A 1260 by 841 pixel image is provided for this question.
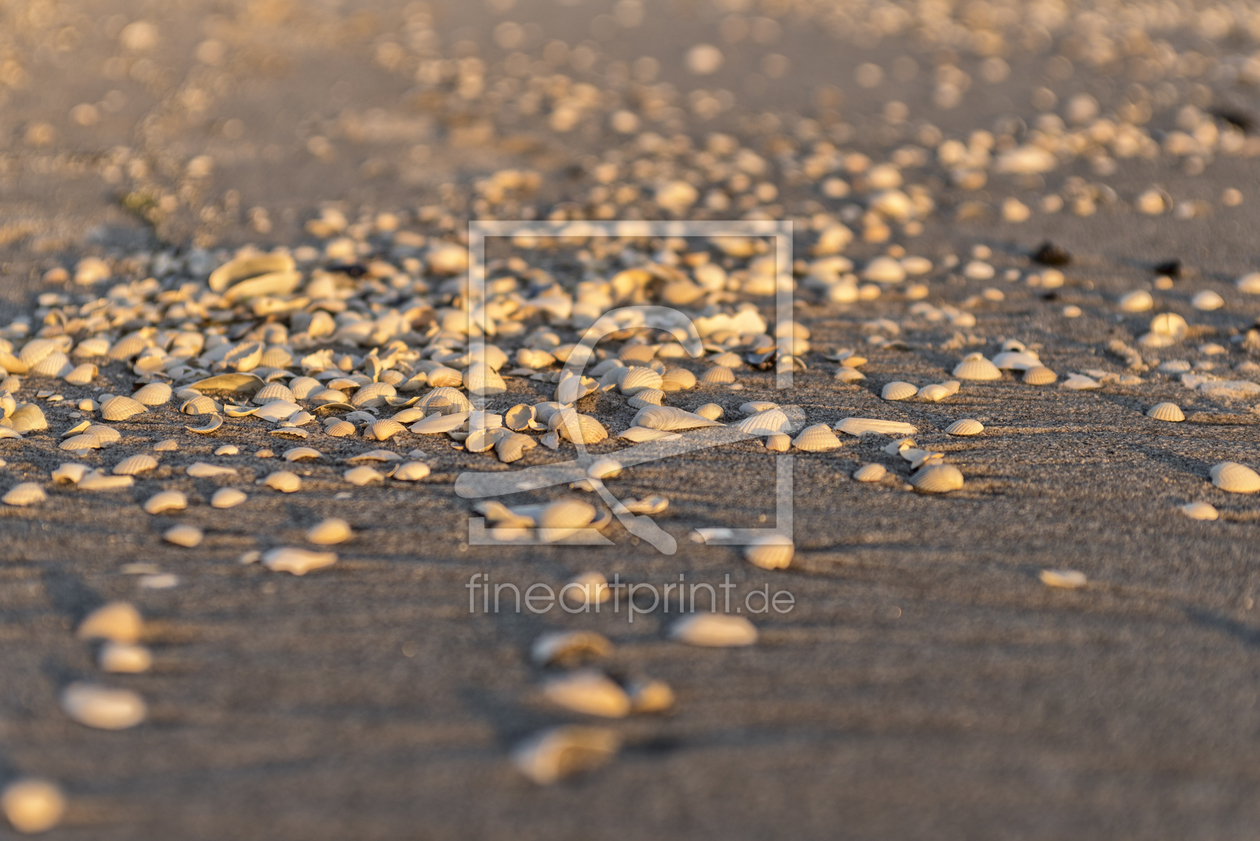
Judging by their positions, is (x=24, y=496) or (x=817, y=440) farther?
(x=817, y=440)

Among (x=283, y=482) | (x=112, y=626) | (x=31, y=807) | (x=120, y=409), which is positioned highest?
(x=120, y=409)

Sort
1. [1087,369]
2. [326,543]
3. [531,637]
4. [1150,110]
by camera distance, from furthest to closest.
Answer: [1150,110] → [1087,369] → [326,543] → [531,637]

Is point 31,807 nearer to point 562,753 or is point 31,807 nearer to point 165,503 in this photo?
point 562,753

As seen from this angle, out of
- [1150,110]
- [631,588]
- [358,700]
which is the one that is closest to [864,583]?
[631,588]

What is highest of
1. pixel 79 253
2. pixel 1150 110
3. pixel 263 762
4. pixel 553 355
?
pixel 1150 110

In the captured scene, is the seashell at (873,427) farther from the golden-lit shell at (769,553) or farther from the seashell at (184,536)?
the seashell at (184,536)

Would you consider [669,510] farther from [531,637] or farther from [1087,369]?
[1087,369]

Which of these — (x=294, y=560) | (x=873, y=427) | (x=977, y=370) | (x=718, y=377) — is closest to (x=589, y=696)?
(x=294, y=560)
